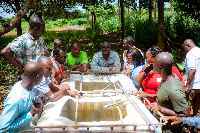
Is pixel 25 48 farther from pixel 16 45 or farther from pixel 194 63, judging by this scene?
pixel 194 63

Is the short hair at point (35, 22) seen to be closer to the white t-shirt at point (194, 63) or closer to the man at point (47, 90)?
the man at point (47, 90)

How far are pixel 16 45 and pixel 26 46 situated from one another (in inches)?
6.4

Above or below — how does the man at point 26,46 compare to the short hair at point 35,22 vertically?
below

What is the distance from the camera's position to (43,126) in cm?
169

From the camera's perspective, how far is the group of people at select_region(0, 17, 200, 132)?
1.80 meters

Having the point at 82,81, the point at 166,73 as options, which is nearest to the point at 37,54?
the point at 82,81

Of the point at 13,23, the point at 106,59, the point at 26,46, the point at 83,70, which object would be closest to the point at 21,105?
the point at 26,46

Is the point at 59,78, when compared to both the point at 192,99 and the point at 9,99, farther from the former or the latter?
the point at 192,99

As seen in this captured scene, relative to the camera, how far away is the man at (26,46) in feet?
9.89


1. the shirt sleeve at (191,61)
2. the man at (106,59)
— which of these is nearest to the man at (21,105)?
the man at (106,59)

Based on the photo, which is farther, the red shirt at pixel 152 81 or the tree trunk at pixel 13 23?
the tree trunk at pixel 13 23

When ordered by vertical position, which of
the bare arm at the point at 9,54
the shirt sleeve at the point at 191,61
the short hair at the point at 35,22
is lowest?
the shirt sleeve at the point at 191,61

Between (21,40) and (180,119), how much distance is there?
2617 millimetres

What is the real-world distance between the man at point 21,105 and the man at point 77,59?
2198 mm
